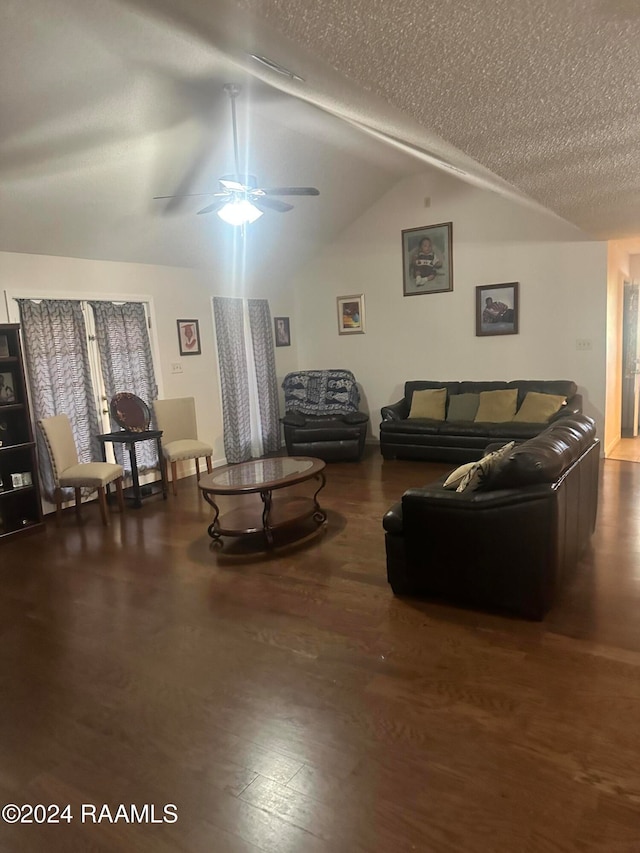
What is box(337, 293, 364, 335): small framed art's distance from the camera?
7684 mm

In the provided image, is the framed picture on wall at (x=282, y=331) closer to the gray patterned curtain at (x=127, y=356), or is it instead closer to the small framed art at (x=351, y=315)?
Answer: the small framed art at (x=351, y=315)

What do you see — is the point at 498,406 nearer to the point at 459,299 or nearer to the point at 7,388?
the point at 459,299

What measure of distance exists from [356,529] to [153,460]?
9.00 feet

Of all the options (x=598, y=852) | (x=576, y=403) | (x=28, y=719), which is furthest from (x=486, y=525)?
(x=576, y=403)

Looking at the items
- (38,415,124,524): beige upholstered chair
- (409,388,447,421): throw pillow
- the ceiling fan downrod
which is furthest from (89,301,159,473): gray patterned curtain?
(409,388,447,421): throw pillow

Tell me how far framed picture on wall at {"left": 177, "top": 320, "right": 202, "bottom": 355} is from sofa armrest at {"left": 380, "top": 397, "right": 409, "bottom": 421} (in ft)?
7.80

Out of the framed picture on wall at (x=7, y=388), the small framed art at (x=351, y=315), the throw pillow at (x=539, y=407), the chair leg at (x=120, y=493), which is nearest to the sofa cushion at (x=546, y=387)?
the throw pillow at (x=539, y=407)

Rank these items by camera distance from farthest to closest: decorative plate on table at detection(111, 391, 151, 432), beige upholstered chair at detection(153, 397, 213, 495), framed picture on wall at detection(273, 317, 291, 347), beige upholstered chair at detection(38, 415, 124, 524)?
framed picture on wall at detection(273, 317, 291, 347)
beige upholstered chair at detection(153, 397, 213, 495)
decorative plate on table at detection(111, 391, 151, 432)
beige upholstered chair at detection(38, 415, 124, 524)

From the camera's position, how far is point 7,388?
4.62 m

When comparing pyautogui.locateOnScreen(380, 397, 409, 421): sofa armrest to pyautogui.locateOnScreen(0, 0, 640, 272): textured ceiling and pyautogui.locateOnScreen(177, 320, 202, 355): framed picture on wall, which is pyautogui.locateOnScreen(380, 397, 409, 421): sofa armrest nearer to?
pyautogui.locateOnScreen(177, 320, 202, 355): framed picture on wall

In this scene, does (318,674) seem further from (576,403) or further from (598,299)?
(598,299)

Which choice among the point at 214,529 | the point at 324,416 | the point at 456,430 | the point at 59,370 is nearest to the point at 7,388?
the point at 59,370

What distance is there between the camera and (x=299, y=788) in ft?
6.36

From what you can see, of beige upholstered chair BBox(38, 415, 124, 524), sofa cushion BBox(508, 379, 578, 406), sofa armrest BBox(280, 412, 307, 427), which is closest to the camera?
beige upholstered chair BBox(38, 415, 124, 524)
